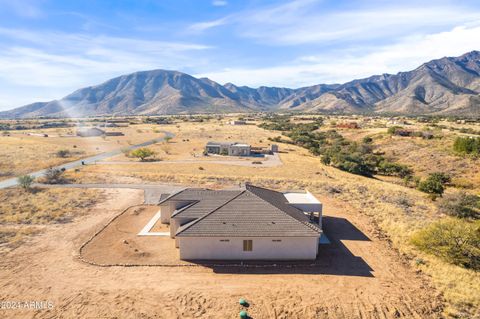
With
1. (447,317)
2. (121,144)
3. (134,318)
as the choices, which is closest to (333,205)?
(447,317)

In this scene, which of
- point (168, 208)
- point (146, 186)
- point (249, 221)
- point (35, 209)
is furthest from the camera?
point (146, 186)

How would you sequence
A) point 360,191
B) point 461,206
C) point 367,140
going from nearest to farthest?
point 461,206
point 360,191
point 367,140

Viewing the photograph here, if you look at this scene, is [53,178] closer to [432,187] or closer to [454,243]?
[454,243]

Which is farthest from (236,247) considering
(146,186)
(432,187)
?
(432,187)

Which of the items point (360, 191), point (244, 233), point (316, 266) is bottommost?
point (316, 266)

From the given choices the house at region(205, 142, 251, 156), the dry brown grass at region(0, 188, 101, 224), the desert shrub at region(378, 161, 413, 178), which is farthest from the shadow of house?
the house at region(205, 142, 251, 156)
